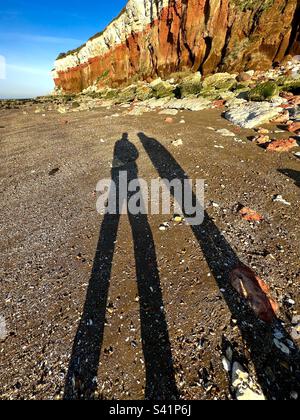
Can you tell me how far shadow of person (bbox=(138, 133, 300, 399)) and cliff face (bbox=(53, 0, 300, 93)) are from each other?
26.8m

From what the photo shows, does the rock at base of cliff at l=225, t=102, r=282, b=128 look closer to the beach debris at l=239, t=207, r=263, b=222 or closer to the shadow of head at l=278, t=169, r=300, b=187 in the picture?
the shadow of head at l=278, t=169, r=300, b=187

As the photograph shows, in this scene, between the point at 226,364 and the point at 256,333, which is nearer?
the point at 226,364

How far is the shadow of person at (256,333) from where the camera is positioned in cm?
296

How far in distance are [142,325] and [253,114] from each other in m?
13.6

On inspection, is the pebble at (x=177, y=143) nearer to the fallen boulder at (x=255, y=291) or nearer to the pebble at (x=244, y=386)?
the fallen boulder at (x=255, y=291)

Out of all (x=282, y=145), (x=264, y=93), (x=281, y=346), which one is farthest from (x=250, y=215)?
(x=264, y=93)

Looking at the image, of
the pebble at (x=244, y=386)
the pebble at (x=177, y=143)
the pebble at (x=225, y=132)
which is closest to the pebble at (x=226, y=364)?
the pebble at (x=244, y=386)

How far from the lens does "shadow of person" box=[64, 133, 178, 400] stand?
3.07m

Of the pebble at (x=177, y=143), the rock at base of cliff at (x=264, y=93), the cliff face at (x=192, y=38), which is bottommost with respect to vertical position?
the pebble at (x=177, y=143)

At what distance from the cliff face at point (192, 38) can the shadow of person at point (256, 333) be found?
26773 millimetres

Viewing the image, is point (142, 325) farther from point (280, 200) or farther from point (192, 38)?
point (192, 38)

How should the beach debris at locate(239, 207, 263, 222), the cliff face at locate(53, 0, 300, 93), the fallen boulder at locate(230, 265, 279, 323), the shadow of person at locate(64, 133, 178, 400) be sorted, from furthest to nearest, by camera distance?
1. the cliff face at locate(53, 0, 300, 93)
2. the beach debris at locate(239, 207, 263, 222)
3. the fallen boulder at locate(230, 265, 279, 323)
4. the shadow of person at locate(64, 133, 178, 400)

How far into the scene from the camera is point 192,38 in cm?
3197

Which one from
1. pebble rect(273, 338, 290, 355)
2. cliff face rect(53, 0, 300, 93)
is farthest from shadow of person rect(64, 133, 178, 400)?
cliff face rect(53, 0, 300, 93)
